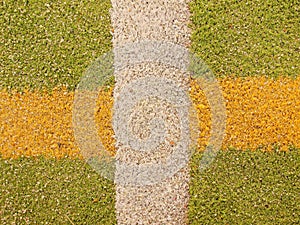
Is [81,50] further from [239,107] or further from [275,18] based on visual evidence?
[275,18]

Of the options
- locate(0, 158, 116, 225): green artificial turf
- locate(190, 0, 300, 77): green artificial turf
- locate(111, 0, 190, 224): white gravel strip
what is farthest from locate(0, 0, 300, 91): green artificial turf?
locate(0, 158, 116, 225): green artificial turf

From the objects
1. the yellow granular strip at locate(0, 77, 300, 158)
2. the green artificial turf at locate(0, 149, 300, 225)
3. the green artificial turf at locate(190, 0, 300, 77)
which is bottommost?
the green artificial turf at locate(0, 149, 300, 225)

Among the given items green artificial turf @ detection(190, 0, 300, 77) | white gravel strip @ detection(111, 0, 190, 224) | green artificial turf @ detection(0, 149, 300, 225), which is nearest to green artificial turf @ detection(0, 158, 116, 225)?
green artificial turf @ detection(0, 149, 300, 225)

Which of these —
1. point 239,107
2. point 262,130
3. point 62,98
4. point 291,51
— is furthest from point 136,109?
point 291,51

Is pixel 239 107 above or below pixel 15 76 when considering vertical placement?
below

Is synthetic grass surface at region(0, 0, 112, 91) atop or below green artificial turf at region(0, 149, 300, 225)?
atop

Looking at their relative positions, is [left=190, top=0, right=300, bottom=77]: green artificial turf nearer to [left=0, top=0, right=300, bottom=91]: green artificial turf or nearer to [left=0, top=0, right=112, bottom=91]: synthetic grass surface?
[left=0, top=0, right=300, bottom=91]: green artificial turf
